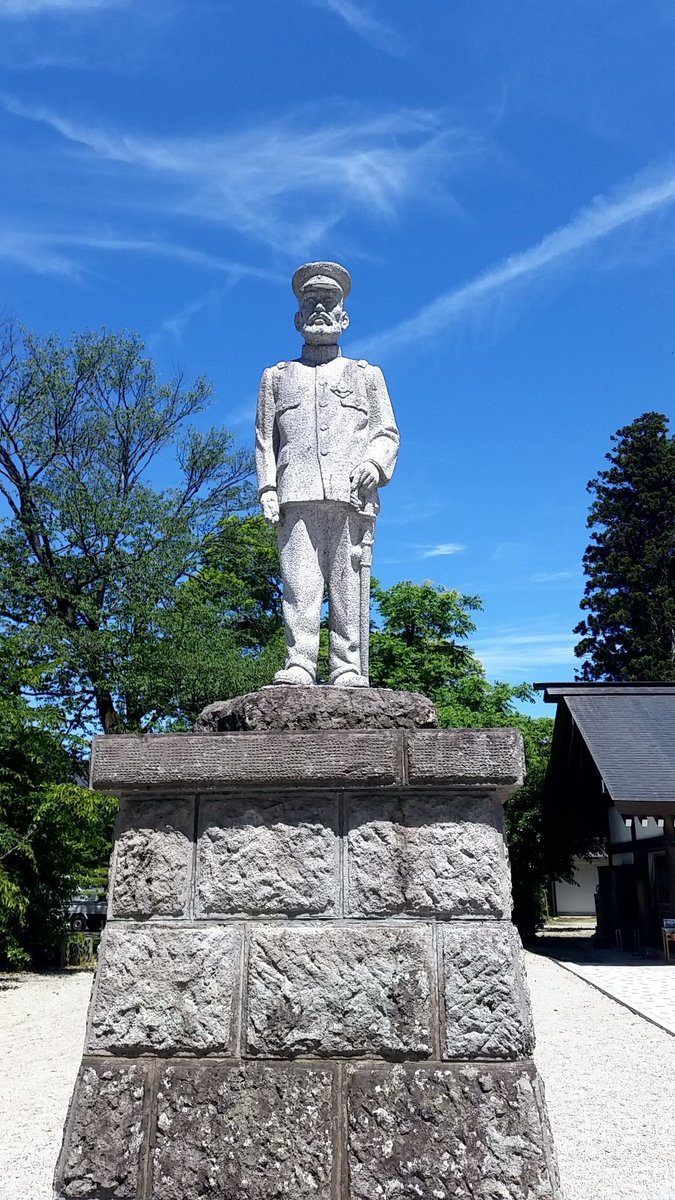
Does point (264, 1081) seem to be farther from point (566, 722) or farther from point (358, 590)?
point (566, 722)

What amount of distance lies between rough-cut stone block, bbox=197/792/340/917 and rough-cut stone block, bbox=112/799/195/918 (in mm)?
62

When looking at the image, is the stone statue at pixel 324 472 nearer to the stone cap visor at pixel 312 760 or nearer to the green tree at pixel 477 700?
the stone cap visor at pixel 312 760

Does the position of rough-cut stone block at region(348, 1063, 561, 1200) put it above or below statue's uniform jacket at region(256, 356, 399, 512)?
below

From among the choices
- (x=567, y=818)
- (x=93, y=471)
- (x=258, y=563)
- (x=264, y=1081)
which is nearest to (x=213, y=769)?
(x=264, y=1081)

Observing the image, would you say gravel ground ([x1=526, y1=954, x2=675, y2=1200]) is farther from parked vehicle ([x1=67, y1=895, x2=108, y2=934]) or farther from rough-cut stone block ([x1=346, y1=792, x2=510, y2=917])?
parked vehicle ([x1=67, y1=895, x2=108, y2=934])

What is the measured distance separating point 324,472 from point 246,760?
1.63 metres

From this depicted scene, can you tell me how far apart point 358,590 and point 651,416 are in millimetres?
31882

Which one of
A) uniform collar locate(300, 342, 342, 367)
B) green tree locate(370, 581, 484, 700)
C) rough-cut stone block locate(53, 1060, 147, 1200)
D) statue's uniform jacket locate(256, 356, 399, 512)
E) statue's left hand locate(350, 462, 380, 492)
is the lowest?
rough-cut stone block locate(53, 1060, 147, 1200)

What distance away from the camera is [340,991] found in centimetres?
318

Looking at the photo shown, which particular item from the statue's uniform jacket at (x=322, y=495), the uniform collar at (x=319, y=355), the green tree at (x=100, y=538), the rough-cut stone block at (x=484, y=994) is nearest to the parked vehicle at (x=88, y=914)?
the green tree at (x=100, y=538)

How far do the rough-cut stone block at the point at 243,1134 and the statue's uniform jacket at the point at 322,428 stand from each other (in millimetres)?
2469

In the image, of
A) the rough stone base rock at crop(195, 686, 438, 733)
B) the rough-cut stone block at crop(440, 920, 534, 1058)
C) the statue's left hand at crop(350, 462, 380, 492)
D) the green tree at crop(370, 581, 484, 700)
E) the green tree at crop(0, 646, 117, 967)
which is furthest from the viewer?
the green tree at crop(370, 581, 484, 700)

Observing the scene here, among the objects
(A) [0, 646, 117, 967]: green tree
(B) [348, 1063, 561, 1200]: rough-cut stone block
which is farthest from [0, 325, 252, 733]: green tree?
(B) [348, 1063, 561, 1200]: rough-cut stone block

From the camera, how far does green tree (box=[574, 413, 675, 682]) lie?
3055 centimetres
